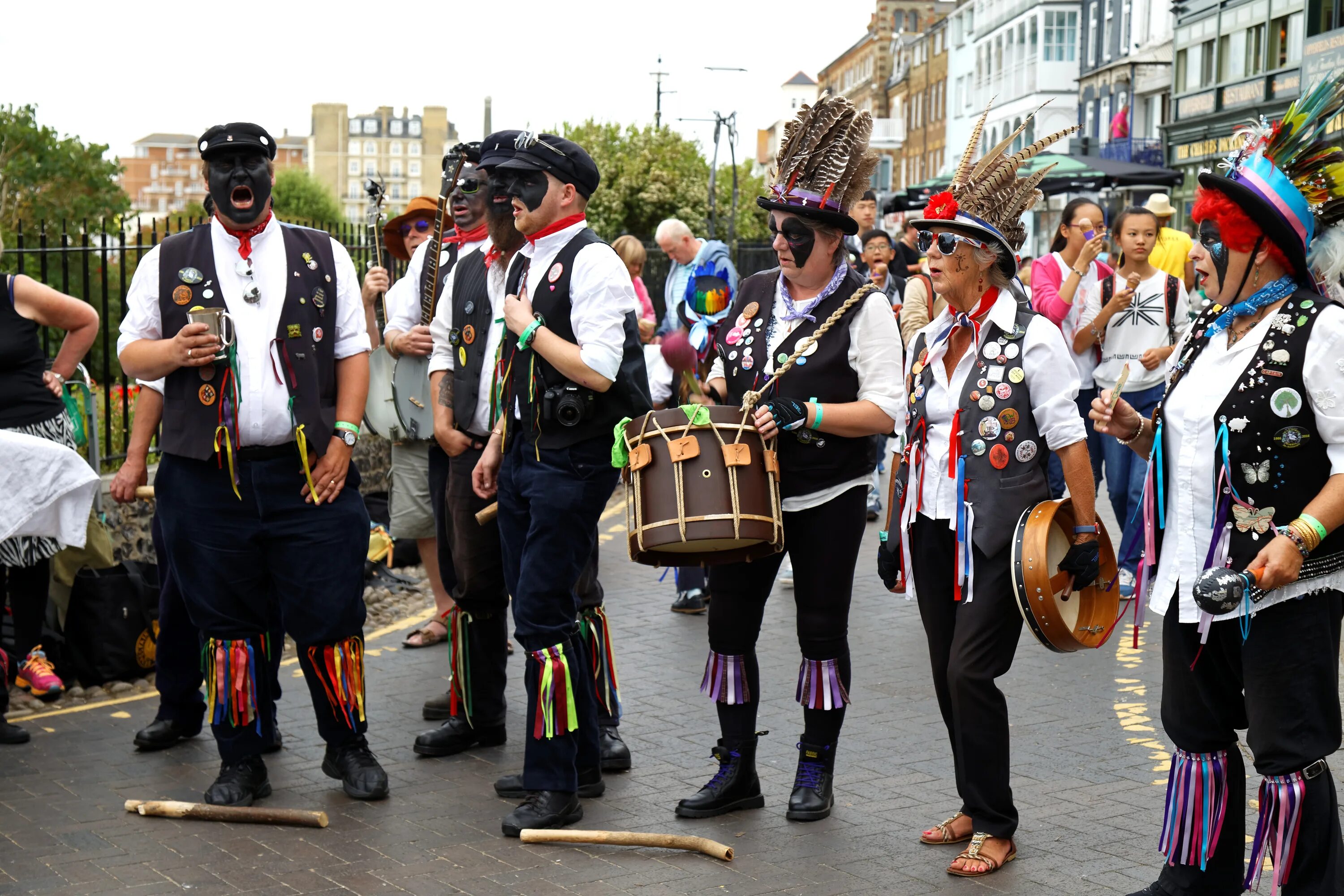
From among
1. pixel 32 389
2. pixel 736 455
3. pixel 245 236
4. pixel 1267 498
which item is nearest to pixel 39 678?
pixel 32 389

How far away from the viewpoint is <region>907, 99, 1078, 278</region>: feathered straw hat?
481 centimetres

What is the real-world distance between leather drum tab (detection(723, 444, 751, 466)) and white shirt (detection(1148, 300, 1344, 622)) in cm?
131

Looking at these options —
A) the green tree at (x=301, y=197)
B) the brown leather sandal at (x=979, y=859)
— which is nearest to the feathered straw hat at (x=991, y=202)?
the brown leather sandal at (x=979, y=859)

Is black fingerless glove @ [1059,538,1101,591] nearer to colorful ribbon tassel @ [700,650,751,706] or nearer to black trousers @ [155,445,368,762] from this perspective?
colorful ribbon tassel @ [700,650,751,706]

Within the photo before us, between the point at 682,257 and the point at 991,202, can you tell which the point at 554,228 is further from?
the point at 682,257

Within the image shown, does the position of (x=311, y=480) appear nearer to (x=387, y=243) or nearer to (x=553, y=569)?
(x=553, y=569)

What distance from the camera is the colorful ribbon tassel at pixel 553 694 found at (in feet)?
17.0

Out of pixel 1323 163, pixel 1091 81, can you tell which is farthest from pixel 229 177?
pixel 1091 81

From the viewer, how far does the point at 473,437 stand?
19.3ft

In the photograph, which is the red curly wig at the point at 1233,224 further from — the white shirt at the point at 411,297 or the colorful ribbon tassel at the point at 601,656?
the white shirt at the point at 411,297

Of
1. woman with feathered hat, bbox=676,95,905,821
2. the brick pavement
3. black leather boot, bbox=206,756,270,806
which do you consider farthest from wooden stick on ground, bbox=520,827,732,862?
black leather boot, bbox=206,756,270,806

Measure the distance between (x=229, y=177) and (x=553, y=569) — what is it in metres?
1.75

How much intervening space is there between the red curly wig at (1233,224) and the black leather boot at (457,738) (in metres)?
3.46

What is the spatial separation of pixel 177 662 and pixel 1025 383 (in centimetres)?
359
